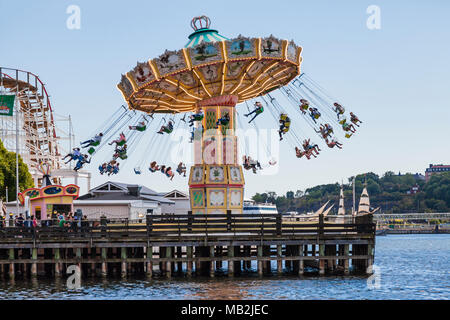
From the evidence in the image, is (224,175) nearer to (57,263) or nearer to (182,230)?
(182,230)

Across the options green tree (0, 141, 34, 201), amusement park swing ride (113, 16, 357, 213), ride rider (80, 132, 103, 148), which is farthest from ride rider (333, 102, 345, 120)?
green tree (0, 141, 34, 201)

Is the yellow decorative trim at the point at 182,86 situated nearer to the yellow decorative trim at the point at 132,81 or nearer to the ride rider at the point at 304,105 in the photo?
the yellow decorative trim at the point at 132,81

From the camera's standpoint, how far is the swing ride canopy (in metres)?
36.9

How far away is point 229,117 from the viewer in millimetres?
40250

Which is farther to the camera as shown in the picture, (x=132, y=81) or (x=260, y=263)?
(x=132, y=81)

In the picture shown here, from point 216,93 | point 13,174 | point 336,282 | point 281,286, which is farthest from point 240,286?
point 13,174

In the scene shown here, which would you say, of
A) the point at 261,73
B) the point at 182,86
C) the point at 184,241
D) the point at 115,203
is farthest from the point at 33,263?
the point at 115,203

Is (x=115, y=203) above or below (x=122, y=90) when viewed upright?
below

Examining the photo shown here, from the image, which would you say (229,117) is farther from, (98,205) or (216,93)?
(98,205)

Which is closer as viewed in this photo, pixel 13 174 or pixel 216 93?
pixel 216 93

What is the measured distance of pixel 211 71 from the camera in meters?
38.3

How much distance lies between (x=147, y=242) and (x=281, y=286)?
6677 mm

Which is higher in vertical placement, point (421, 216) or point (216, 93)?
point (216, 93)
